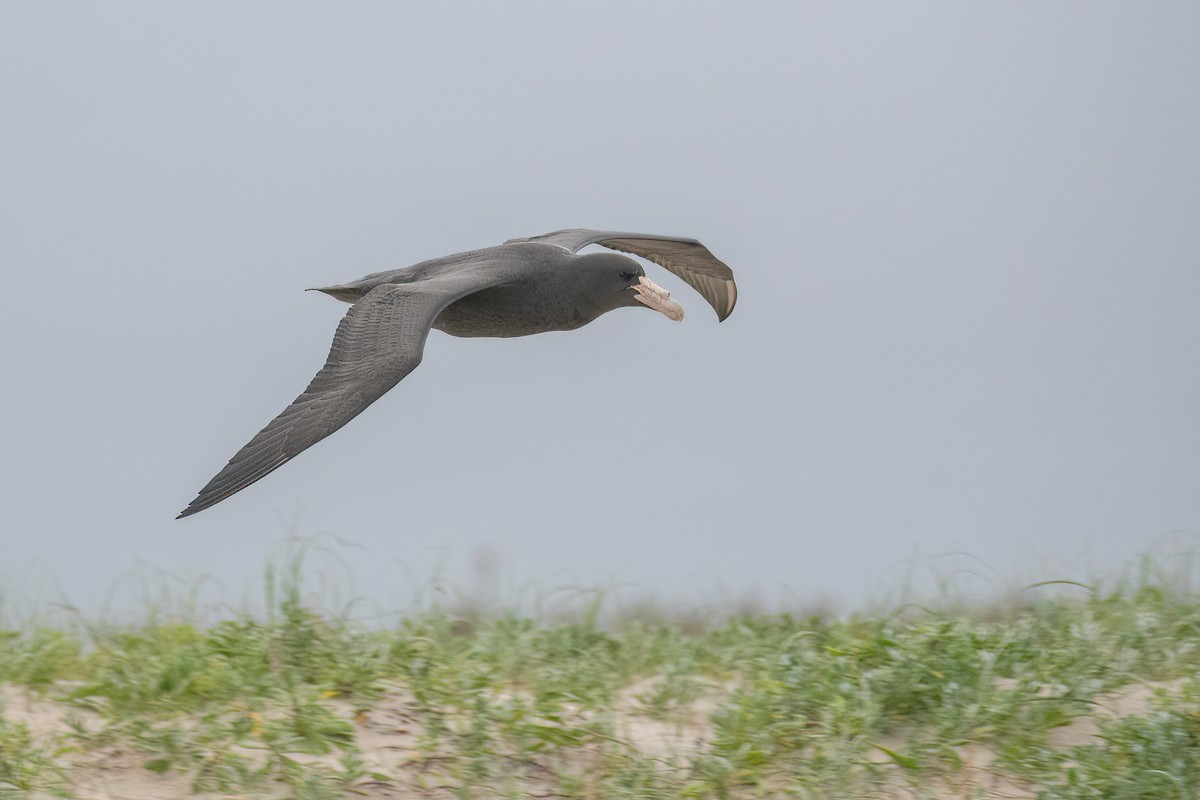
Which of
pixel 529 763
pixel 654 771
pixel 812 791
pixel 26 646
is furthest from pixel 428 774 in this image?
pixel 26 646

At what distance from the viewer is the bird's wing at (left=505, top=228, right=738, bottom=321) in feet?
21.0

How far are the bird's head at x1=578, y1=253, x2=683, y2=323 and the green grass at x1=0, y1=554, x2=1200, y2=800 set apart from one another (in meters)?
1.59

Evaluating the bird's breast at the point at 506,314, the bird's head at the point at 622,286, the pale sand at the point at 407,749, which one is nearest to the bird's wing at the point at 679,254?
the bird's head at the point at 622,286

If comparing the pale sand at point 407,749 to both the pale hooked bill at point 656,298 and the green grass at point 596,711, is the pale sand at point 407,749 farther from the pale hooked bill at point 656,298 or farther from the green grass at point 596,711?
the pale hooked bill at point 656,298

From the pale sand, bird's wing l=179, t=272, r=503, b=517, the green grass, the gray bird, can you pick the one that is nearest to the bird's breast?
the gray bird

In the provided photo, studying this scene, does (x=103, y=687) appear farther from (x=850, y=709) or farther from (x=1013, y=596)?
(x=1013, y=596)

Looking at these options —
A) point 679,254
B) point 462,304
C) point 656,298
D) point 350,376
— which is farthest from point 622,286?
point 350,376

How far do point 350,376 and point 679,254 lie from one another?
2796 millimetres

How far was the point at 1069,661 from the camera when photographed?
16.0 feet

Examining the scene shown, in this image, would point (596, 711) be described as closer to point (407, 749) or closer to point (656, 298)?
point (407, 749)

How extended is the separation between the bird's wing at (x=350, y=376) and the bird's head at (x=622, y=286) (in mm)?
978

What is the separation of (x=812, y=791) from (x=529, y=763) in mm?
911

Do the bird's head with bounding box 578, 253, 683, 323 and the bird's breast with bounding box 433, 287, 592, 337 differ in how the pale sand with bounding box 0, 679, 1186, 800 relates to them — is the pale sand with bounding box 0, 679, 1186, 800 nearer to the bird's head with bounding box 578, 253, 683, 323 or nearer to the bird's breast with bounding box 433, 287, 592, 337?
the bird's breast with bounding box 433, 287, 592, 337

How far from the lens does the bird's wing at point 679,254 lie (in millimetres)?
6391
